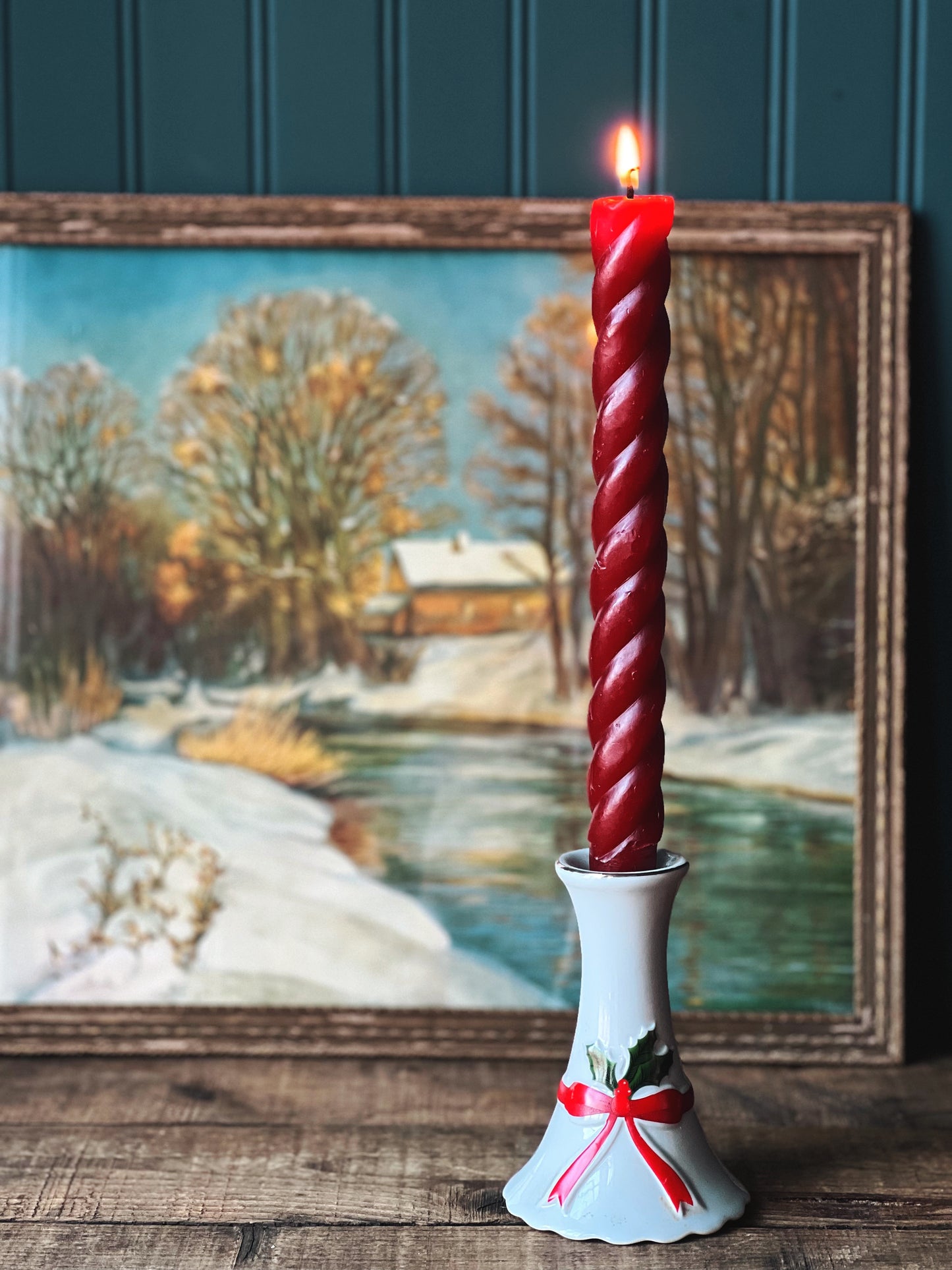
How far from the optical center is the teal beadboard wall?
3.09ft

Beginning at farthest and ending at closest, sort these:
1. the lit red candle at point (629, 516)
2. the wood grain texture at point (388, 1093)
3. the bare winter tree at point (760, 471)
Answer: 1. the bare winter tree at point (760, 471)
2. the wood grain texture at point (388, 1093)
3. the lit red candle at point (629, 516)

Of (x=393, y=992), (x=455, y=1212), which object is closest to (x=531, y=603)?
(x=393, y=992)

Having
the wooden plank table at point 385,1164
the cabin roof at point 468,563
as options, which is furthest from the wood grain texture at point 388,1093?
the cabin roof at point 468,563

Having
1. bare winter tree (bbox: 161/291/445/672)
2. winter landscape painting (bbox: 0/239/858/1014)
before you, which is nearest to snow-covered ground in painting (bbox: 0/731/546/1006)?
winter landscape painting (bbox: 0/239/858/1014)

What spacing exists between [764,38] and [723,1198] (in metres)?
0.83

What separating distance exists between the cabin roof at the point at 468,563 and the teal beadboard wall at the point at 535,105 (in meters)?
0.28

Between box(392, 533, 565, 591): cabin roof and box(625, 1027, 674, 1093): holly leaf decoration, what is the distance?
15.6 inches

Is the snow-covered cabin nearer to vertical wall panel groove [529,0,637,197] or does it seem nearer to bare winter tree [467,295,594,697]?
bare winter tree [467,295,594,697]

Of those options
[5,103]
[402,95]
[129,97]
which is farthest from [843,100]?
[5,103]

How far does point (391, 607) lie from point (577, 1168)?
0.45 meters

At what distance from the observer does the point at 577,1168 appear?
0.64m

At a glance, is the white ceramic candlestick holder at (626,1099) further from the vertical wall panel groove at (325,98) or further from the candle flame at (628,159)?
the vertical wall panel groove at (325,98)

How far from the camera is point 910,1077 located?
882 mm

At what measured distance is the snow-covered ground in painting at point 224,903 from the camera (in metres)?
0.93
